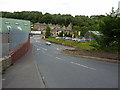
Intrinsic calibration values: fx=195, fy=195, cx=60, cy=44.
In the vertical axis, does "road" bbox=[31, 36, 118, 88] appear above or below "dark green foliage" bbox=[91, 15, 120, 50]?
below

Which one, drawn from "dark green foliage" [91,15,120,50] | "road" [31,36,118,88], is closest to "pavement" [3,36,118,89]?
"road" [31,36,118,88]

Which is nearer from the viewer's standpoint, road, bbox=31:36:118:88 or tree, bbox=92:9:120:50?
road, bbox=31:36:118:88

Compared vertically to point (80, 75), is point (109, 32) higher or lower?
higher

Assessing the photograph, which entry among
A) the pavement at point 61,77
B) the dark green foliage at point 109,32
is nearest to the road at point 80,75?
the pavement at point 61,77

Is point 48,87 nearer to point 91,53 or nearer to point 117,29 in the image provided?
point 117,29

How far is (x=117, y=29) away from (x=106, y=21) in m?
1.63

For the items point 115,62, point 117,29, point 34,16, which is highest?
point 34,16

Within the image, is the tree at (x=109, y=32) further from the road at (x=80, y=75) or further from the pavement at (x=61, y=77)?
the pavement at (x=61, y=77)

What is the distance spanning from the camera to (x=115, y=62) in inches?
697

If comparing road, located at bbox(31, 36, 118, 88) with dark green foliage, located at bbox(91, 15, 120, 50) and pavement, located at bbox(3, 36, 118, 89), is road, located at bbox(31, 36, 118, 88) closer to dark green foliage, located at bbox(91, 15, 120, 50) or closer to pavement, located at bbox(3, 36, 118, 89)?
pavement, located at bbox(3, 36, 118, 89)

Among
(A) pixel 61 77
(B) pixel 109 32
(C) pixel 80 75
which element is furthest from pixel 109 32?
(A) pixel 61 77

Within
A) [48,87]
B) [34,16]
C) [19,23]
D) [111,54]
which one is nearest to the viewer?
[48,87]

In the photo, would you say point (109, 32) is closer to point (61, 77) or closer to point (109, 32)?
point (109, 32)

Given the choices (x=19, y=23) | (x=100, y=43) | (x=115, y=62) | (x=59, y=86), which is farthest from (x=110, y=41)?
(x=19, y=23)
